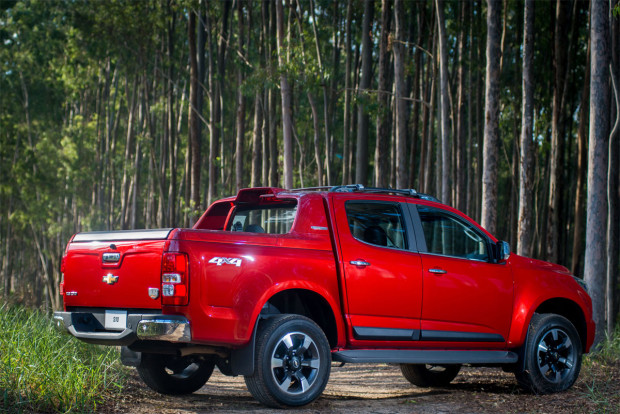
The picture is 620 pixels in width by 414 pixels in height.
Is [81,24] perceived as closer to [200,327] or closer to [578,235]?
[578,235]

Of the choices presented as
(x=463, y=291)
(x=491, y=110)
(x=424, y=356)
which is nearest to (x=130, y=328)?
(x=424, y=356)

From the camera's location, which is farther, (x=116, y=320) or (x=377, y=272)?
(x=377, y=272)

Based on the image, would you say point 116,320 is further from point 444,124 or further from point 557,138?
point 557,138

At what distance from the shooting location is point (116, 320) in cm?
620

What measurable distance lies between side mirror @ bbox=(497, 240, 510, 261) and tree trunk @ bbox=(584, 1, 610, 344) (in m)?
4.43

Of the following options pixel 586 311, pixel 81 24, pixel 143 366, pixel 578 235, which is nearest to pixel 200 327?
pixel 143 366

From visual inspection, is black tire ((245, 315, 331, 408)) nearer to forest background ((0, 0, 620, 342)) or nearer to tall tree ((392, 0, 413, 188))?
forest background ((0, 0, 620, 342))

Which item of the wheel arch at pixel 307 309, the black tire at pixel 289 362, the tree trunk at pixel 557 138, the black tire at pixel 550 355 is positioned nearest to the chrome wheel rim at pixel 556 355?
the black tire at pixel 550 355

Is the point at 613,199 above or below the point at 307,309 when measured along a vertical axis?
above

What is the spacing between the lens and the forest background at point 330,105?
1560 centimetres

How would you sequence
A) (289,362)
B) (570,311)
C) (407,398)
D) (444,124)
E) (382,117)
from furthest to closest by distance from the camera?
(382,117)
(444,124)
(570,311)
(407,398)
(289,362)

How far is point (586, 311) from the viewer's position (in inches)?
334

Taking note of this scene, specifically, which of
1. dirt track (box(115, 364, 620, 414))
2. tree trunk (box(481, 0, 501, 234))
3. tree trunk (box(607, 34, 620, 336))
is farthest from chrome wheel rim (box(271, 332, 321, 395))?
tree trunk (box(607, 34, 620, 336))

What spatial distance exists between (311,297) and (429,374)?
2.67 metres
